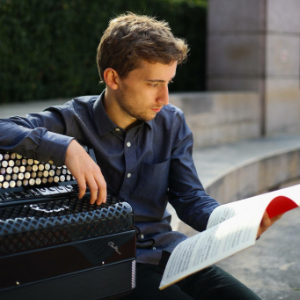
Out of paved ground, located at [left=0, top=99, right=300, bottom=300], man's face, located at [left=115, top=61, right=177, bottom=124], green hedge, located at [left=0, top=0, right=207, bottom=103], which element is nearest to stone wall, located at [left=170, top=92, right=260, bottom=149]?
paved ground, located at [left=0, top=99, right=300, bottom=300]

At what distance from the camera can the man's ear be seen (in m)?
1.72

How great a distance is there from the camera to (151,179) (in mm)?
1744

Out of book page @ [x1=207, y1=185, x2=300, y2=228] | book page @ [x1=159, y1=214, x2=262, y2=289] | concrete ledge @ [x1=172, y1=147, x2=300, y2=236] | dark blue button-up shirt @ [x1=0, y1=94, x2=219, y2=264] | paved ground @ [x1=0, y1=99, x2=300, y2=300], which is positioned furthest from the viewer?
concrete ledge @ [x1=172, y1=147, x2=300, y2=236]

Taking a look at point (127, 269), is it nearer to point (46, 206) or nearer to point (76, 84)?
point (46, 206)

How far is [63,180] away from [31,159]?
0.42 ft

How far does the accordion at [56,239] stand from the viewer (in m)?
1.18

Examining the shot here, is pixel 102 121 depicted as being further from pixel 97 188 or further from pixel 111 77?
pixel 97 188

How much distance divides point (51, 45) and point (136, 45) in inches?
130

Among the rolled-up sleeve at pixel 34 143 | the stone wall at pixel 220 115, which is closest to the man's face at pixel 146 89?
the rolled-up sleeve at pixel 34 143

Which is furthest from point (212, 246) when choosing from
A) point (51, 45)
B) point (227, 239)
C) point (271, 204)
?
point (51, 45)

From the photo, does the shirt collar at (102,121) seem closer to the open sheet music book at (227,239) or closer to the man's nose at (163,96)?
the man's nose at (163,96)

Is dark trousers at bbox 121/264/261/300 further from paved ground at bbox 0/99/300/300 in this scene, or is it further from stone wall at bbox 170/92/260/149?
stone wall at bbox 170/92/260/149

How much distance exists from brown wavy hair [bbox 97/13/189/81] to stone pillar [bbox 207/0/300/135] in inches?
189

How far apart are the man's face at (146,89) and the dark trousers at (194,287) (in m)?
0.58
